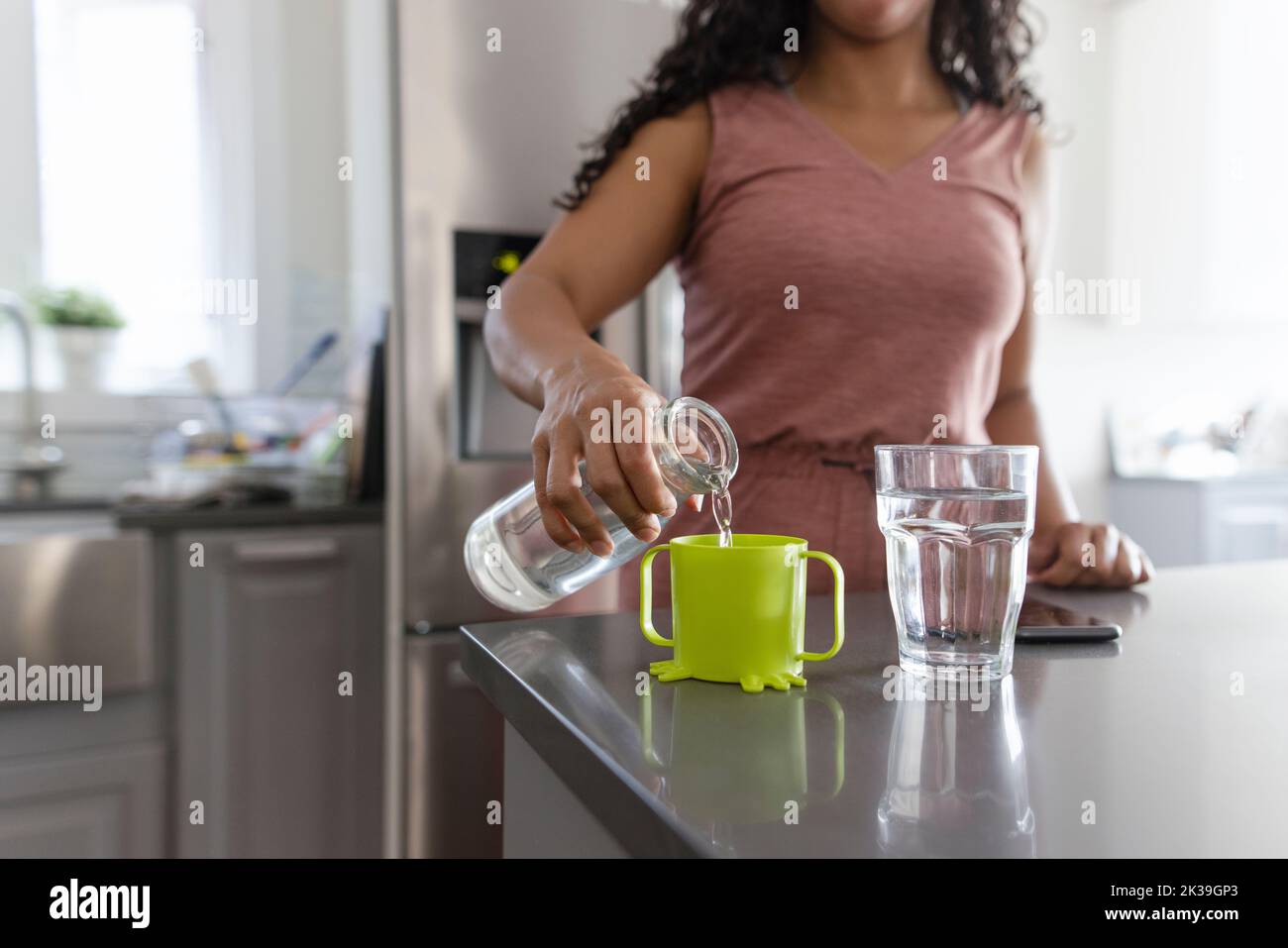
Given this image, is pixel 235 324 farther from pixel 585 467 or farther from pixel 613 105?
pixel 585 467

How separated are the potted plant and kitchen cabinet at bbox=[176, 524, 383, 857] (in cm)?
77

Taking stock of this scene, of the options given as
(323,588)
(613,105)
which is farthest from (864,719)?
(613,105)

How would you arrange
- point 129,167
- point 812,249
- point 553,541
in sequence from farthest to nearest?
point 129,167 < point 812,249 < point 553,541

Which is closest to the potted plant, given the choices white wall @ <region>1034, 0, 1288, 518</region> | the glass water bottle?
the glass water bottle

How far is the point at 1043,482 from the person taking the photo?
1116mm

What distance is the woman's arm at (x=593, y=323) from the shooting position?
1.94 feet

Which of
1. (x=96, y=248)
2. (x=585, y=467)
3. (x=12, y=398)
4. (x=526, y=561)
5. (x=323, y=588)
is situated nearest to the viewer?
(x=585, y=467)

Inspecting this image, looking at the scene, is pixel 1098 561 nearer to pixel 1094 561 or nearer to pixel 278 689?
pixel 1094 561

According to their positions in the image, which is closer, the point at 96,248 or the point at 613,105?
the point at 613,105

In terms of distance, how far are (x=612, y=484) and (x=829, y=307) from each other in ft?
1.87

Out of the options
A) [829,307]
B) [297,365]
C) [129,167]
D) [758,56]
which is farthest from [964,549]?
[129,167]

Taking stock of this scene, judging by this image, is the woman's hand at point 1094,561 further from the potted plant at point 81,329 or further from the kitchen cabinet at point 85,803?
the potted plant at point 81,329

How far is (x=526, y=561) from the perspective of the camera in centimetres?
73

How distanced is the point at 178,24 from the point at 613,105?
1.19 metres
